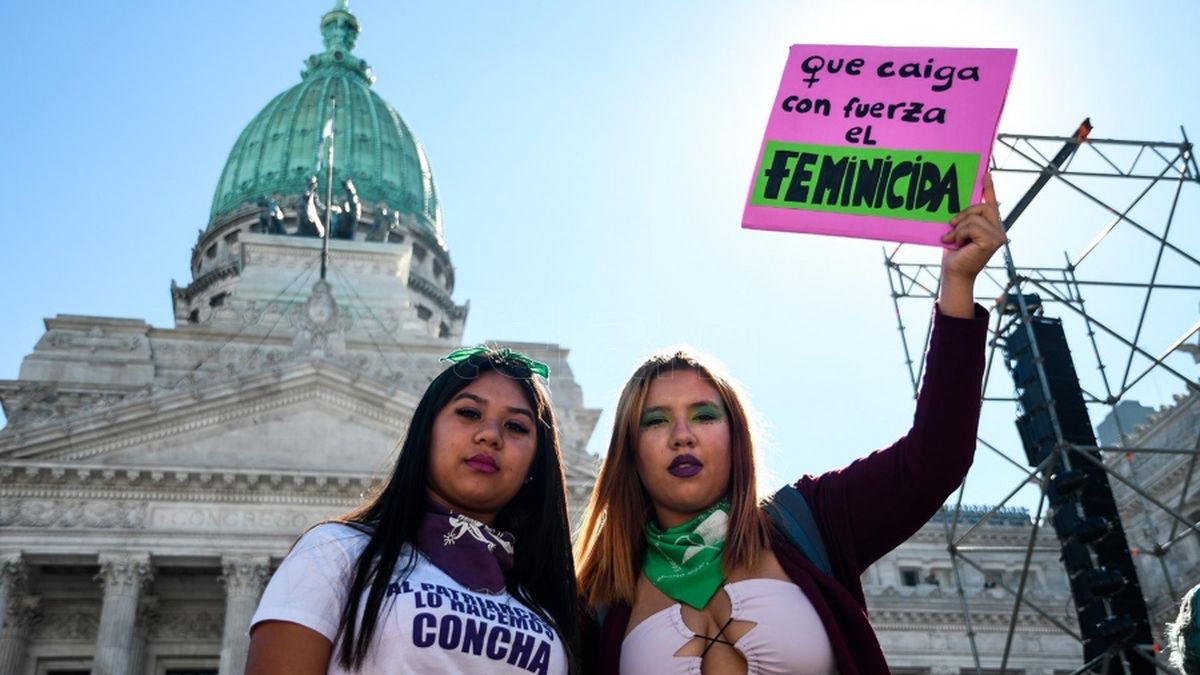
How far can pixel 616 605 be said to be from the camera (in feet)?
14.4

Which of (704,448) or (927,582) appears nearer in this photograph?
(704,448)

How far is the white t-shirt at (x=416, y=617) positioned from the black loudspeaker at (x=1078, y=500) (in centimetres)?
957

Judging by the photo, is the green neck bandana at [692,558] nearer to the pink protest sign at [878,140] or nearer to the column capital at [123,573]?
the pink protest sign at [878,140]

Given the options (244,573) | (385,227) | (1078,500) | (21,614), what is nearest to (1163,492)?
(1078,500)

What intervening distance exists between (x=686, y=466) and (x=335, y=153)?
5844 centimetres

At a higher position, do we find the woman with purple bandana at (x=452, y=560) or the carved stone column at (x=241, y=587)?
the carved stone column at (x=241, y=587)

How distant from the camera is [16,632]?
2736 centimetres

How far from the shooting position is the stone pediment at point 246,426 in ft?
89.0

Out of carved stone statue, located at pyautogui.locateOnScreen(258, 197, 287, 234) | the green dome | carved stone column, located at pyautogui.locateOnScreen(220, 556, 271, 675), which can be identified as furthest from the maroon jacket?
the green dome

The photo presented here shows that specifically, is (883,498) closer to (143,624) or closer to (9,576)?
(9,576)

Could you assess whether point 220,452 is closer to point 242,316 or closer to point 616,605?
point 242,316

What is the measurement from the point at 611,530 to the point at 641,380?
0.65 m

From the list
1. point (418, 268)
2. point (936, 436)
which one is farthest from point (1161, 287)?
point (418, 268)

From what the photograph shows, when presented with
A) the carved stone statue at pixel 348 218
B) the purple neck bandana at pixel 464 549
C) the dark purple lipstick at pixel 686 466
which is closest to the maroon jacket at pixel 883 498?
the dark purple lipstick at pixel 686 466
